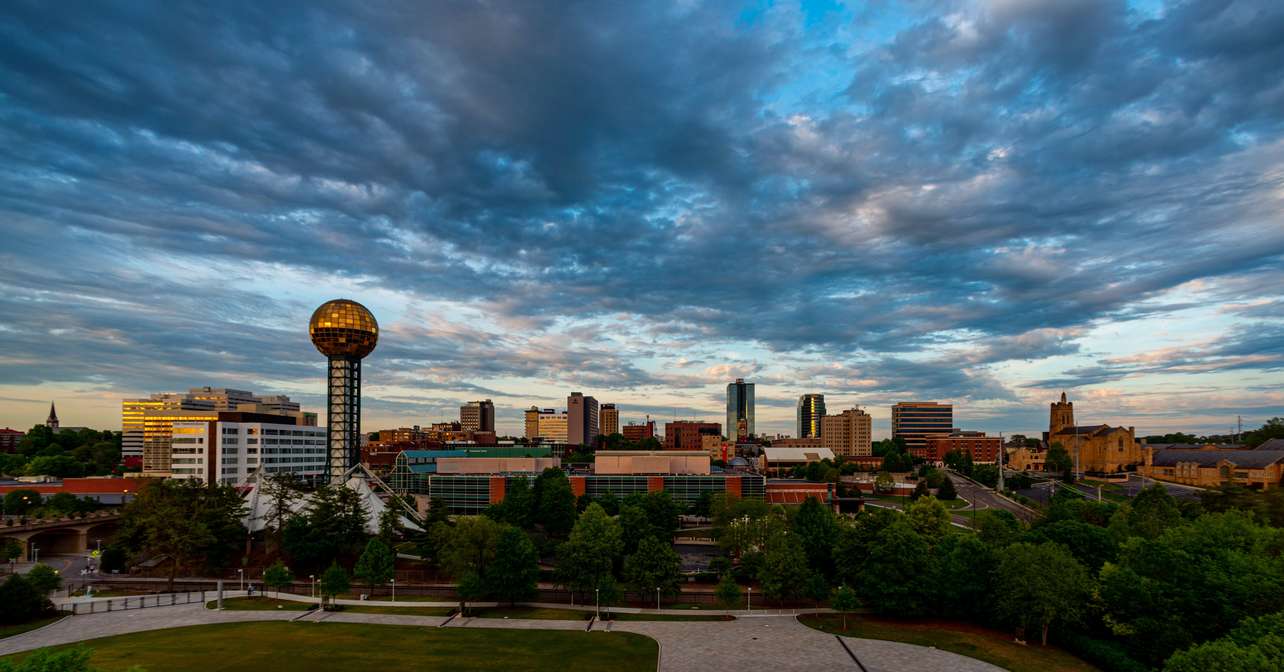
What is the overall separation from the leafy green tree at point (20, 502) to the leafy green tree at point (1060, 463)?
677 feet

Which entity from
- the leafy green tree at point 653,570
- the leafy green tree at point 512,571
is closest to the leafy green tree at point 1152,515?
the leafy green tree at point 653,570

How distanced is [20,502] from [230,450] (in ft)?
107

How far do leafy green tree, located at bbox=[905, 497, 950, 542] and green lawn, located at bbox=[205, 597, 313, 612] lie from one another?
62.6 meters

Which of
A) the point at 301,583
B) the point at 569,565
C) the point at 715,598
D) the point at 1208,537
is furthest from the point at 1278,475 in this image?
the point at 301,583

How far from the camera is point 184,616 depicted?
203 feet

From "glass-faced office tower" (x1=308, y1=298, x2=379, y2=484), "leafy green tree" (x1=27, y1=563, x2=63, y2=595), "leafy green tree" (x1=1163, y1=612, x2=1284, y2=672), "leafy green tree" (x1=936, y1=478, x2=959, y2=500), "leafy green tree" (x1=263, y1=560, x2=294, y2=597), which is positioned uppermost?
"glass-faced office tower" (x1=308, y1=298, x2=379, y2=484)

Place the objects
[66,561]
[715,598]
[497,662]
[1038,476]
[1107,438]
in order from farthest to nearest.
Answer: [1038,476] → [1107,438] → [66,561] → [715,598] → [497,662]

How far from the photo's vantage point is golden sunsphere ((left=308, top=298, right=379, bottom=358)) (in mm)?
108312

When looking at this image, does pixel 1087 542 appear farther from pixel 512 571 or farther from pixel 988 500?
pixel 988 500

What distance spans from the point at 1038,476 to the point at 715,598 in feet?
516

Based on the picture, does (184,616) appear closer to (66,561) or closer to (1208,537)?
(66,561)

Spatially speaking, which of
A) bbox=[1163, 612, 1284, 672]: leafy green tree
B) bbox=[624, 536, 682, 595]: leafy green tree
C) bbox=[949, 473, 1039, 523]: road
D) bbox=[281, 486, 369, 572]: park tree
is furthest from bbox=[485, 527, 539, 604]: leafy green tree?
bbox=[949, 473, 1039, 523]: road

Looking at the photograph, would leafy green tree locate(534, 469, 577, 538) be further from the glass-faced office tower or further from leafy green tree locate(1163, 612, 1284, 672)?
leafy green tree locate(1163, 612, 1284, 672)

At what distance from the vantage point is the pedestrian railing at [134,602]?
2506 inches
